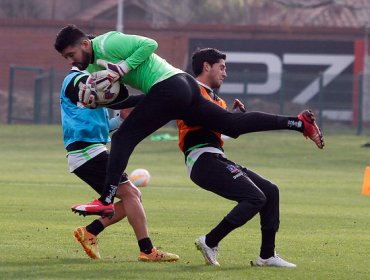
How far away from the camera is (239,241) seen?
40.8 feet

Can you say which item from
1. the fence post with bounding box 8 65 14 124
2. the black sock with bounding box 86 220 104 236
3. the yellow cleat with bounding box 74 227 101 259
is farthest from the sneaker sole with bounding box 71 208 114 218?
the fence post with bounding box 8 65 14 124

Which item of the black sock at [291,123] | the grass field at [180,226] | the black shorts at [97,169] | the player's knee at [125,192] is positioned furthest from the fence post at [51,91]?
the black sock at [291,123]

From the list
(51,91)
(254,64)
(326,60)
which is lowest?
(51,91)

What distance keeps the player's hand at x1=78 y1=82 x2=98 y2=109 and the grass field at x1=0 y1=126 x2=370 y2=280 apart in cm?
140

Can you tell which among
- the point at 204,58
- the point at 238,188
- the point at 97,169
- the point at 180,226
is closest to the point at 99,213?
the point at 97,169

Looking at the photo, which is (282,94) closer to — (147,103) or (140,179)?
(140,179)

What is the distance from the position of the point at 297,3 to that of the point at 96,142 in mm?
38587

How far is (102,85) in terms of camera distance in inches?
389

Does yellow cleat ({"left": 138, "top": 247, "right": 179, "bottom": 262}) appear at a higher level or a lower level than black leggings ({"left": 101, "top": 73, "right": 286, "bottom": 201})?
lower

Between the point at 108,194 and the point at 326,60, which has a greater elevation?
the point at 108,194

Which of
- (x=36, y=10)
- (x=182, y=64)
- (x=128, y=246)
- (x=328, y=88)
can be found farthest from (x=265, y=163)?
(x=36, y=10)

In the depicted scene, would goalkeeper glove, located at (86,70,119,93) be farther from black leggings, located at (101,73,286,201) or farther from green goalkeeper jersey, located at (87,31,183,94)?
black leggings, located at (101,73,286,201)

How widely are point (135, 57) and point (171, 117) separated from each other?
1.99 ft

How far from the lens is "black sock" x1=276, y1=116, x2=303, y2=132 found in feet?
32.6
